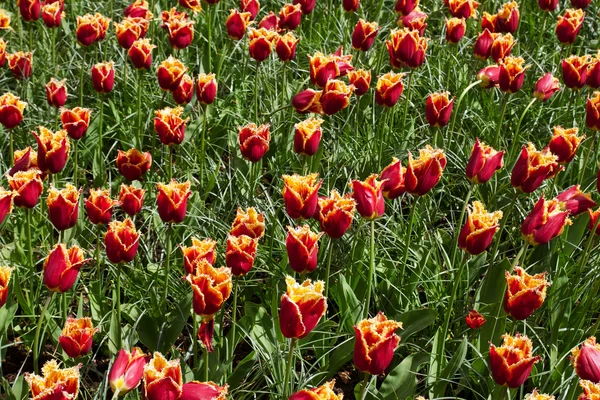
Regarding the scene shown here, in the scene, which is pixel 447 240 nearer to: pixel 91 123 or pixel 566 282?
pixel 566 282

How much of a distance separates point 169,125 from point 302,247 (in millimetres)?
1032

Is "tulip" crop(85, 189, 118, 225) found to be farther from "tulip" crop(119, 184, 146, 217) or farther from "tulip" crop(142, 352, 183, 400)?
"tulip" crop(142, 352, 183, 400)

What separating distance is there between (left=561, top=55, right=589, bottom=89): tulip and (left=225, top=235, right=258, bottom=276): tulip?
1.86m

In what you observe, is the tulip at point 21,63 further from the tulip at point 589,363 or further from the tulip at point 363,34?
the tulip at point 589,363

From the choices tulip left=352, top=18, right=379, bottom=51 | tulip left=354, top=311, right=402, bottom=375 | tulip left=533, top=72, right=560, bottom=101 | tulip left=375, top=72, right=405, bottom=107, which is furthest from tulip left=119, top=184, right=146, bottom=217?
tulip left=533, top=72, right=560, bottom=101

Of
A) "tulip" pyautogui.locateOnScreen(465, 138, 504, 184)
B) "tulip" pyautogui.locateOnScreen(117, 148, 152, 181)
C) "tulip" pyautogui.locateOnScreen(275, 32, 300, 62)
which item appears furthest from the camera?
"tulip" pyautogui.locateOnScreen(275, 32, 300, 62)

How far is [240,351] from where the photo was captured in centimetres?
310

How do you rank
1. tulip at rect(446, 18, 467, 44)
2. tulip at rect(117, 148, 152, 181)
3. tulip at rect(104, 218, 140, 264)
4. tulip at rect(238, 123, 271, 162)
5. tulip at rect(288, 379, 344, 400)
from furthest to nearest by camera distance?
tulip at rect(446, 18, 467, 44)
tulip at rect(117, 148, 152, 181)
tulip at rect(238, 123, 271, 162)
tulip at rect(104, 218, 140, 264)
tulip at rect(288, 379, 344, 400)

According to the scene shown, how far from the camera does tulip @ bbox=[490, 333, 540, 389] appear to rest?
2062mm

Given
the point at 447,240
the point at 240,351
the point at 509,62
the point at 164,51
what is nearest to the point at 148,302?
the point at 240,351

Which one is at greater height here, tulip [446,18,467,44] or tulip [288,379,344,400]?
tulip [288,379,344,400]

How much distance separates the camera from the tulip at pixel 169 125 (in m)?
3.17

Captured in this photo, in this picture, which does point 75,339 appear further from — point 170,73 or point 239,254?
point 170,73

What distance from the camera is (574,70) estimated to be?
143 inches
